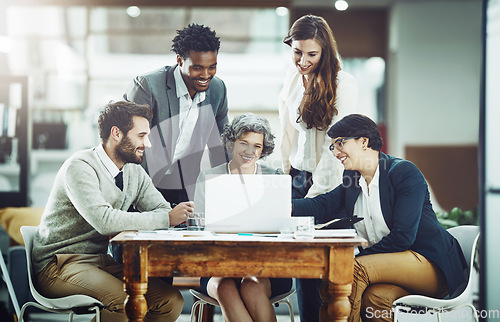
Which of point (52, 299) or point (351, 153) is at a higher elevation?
point (351, 153)

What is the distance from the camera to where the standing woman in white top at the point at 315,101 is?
3.30 m

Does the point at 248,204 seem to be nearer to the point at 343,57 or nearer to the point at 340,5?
the point at 340,5

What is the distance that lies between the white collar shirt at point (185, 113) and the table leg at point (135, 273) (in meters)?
1.24

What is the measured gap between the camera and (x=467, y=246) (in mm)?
2842

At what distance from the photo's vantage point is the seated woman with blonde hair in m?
2.60

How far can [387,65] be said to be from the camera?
607 cm

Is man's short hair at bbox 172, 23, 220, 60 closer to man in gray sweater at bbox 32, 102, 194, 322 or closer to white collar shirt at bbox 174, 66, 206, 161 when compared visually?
white collar shirt at bbox 174, 66, 206, 161

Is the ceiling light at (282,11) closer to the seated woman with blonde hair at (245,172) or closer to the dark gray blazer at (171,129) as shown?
the dark gray blazer at (171,129)

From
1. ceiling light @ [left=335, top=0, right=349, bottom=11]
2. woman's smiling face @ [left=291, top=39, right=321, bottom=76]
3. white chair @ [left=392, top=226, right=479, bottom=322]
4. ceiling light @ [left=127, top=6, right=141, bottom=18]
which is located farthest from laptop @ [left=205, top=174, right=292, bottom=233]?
ceiling light @ [left=127, top=6, right=141, bottom=18]

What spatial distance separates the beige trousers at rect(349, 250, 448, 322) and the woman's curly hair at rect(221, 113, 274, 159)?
0.91 meters

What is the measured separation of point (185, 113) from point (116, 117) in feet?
1.61

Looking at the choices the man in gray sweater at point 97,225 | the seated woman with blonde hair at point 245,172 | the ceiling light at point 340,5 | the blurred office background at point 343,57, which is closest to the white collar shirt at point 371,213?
the seated woman with blonde hair at point 245,172

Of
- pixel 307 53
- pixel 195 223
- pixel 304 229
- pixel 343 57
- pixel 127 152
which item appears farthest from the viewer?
pixel 343 57

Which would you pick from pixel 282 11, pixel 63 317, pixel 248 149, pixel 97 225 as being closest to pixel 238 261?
pixel 97 225
